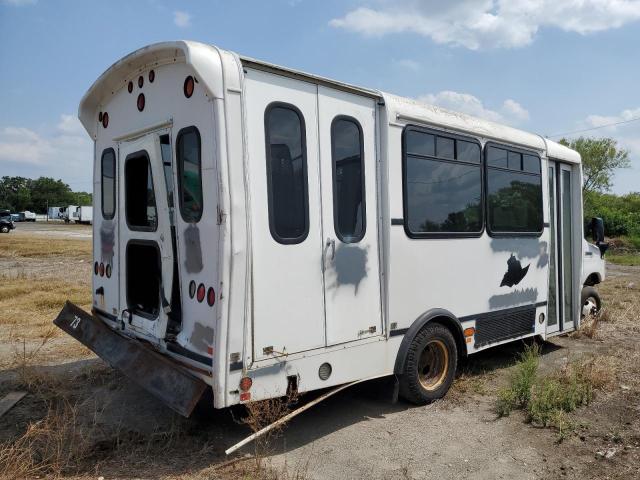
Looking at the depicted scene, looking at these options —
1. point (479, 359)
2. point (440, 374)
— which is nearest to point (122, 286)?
point (440, 374)

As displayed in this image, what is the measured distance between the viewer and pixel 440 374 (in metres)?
5.34

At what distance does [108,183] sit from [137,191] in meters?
0.47

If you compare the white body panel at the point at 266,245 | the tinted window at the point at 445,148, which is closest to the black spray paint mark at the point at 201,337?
the white body panel at the point at 266,245

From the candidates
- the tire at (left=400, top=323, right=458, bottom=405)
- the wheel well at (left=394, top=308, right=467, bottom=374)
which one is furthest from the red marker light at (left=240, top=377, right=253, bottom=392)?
the tire at (left=400, top=323, right=458, bottom=405)

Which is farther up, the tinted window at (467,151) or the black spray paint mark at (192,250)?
the tinted window at (467,151)

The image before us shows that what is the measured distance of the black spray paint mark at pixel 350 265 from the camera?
14.1 feet

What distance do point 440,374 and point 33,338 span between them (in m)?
5.85

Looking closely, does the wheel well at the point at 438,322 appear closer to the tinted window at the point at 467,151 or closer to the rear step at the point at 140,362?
the tinted window at the point at 467,151

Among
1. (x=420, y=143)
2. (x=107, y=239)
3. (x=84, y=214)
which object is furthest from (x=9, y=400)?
(x=84, y=214)

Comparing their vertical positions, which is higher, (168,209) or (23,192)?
(23,192)

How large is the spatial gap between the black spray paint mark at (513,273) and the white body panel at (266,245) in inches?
23.1

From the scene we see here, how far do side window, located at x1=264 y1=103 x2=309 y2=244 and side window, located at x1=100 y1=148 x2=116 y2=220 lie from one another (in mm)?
2050

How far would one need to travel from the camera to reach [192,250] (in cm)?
396

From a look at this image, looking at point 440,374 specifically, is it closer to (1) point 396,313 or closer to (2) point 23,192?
(1) point 396,313
